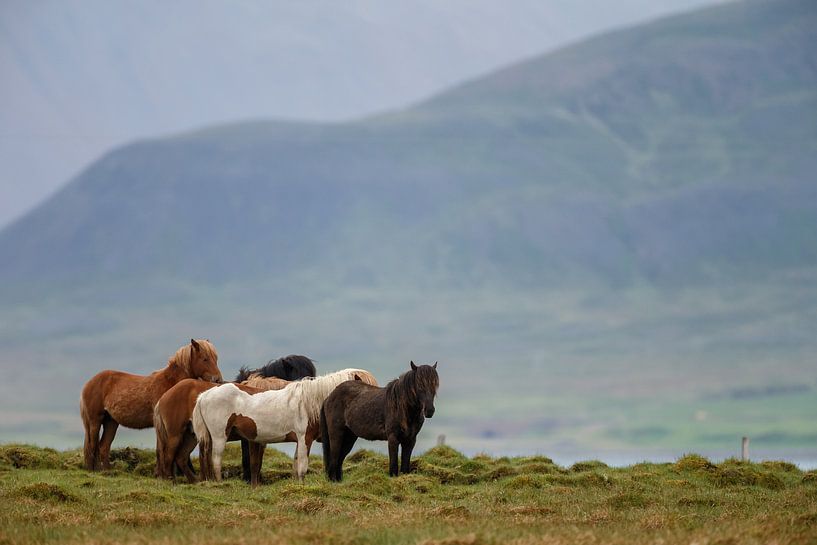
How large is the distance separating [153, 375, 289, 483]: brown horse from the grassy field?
2.17ft

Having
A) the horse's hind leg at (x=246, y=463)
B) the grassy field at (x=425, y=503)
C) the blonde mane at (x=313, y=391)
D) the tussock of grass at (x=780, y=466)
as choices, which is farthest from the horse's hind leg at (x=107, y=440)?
the tussock of grass at (x=780, y=466)

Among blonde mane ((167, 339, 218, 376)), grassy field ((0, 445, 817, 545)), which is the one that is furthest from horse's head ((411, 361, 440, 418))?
blonde mane ((167, 339, 218, 376))

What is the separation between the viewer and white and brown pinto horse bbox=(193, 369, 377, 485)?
23.7m

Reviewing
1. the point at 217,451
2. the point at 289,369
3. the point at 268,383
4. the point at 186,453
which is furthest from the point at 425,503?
the point at 289,369

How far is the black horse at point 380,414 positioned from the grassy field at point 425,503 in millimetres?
648

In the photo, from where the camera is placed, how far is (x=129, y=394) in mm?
26250

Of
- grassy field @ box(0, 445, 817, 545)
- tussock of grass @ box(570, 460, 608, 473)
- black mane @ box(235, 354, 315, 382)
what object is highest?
black mane @ box(235, 354, 315, 382)

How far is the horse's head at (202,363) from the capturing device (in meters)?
25.9

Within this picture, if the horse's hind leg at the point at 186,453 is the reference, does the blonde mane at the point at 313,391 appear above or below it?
above

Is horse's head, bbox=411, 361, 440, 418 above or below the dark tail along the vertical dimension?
above

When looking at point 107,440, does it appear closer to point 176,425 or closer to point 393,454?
point 176,425

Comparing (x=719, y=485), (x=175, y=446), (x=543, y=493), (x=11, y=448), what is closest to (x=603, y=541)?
(x=543, y=493)

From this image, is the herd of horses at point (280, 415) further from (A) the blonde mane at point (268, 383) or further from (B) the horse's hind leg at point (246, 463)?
(A) the blonde mane at point (268, 383)

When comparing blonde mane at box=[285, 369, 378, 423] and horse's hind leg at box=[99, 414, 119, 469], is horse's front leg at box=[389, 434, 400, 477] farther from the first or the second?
horse's hind leg at box=[99, 414, 119, 469]
